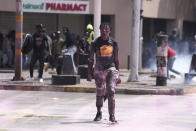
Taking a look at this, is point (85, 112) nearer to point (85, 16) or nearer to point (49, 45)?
point (49, 45)

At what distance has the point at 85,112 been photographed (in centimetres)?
1119

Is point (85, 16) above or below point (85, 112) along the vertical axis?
above

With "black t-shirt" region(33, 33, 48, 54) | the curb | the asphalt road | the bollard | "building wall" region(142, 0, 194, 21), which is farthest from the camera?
"building wall" region(142, 0, 194, 21)

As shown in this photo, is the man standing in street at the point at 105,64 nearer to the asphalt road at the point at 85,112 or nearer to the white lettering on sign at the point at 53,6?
the asphalt road at the point at 85,112

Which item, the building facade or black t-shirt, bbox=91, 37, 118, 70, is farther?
the building facade

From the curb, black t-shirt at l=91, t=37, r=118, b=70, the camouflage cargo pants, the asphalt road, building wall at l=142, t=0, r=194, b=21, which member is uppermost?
building wall at l=142, t=0, r=194, b=21

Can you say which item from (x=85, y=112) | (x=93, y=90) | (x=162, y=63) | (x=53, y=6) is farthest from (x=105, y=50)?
(x=53, y=6)

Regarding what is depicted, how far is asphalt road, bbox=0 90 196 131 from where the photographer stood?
30.4ft

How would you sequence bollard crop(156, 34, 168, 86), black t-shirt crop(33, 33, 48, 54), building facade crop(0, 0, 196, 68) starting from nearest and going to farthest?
1. bollard crop(156, 34, 168, 86)
2. black t-shirt crop(33, 33, 48, 54)
3. building facade crop(0, 0, 196, 68)

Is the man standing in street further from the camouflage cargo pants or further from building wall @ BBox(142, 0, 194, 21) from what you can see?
building wall @ BBox(142, 0, 194, 21)

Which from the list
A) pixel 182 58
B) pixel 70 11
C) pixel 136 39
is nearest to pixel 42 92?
pixel 136 39

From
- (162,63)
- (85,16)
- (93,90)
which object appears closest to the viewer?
(93,90)

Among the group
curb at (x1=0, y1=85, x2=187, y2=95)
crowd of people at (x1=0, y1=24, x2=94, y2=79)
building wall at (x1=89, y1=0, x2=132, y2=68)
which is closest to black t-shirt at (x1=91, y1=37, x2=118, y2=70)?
curb at (x1=0, y1=85, x2=187, y2=95)

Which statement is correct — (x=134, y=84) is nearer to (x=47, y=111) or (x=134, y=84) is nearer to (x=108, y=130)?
(x=47, y=111)
